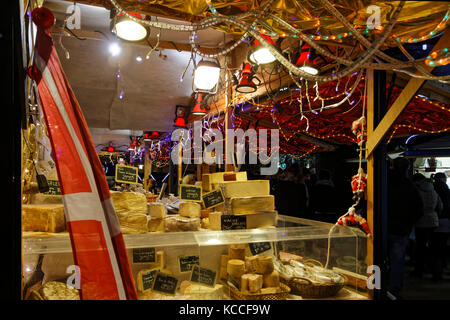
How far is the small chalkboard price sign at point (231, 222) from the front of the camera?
207cm

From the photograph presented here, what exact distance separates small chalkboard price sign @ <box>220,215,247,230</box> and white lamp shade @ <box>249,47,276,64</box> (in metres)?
1.31

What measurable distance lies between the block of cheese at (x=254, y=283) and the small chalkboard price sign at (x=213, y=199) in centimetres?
58

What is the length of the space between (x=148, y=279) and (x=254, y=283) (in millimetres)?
657

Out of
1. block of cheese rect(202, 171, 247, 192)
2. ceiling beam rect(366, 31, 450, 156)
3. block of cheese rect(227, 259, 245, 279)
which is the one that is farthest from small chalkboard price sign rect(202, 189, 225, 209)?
ceiling beam rect(366, 31, 450, 156)

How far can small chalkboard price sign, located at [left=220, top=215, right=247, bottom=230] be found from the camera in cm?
207

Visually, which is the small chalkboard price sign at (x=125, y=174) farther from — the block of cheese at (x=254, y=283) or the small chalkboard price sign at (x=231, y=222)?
the block of cheese at (x=254, y=283)

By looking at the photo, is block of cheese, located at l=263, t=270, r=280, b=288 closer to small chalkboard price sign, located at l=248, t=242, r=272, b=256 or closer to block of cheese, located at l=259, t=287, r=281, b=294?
block of cheese, located at l=259, t=287, r=281, b=294

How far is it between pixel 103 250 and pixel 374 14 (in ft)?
5.93

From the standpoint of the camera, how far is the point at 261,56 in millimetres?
2322

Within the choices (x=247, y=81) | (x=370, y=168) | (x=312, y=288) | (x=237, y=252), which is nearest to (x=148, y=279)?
(x=237, y=252)

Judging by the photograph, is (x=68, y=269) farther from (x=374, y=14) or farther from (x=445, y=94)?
(x=445, y=94)

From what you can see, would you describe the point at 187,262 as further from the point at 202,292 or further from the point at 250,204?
the point at 250,204

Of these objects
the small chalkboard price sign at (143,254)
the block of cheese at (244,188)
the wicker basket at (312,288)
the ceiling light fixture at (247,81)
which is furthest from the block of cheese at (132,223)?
the ceiling light fixture at (247,81)

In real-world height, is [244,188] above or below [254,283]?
above
